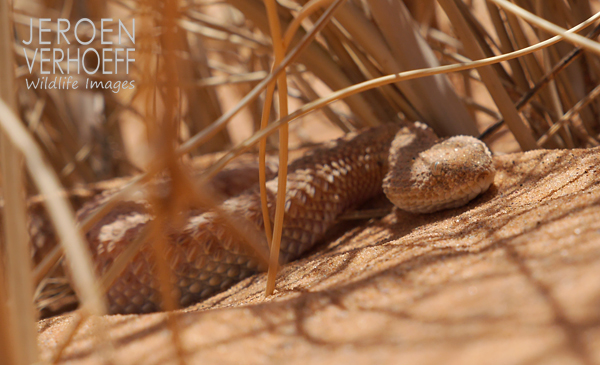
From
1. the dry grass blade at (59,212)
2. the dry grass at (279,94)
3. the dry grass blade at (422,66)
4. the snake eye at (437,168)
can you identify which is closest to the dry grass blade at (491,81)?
the dry grass at (279,94)

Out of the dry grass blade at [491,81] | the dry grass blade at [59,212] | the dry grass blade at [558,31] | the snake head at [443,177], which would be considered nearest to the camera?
the dry grass blade at [59,212]

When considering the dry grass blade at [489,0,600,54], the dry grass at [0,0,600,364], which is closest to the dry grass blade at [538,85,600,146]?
the dry grass at [0,0,600,364]

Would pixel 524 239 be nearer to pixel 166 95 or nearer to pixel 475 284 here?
pixel 475 284

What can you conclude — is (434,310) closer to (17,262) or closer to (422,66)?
(17,262)

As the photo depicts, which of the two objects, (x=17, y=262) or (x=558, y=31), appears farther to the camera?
(x=558, y=31)

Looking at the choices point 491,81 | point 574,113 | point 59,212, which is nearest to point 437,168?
point 491,81

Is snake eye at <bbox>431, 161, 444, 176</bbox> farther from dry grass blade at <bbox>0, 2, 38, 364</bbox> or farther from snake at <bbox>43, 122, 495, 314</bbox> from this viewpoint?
dry grass blade at <bbox>0, 2, 38, 364</bbox>

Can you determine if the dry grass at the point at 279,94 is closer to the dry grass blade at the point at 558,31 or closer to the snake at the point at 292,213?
the dry grass blade at the point at 558,31
